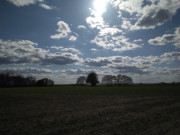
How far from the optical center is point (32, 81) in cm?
14425

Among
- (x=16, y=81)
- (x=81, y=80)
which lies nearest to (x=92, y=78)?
(x=81, y=80)

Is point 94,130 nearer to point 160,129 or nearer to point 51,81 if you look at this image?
point 160,129

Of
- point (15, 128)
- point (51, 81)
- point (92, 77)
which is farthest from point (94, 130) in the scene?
point (51, 81)

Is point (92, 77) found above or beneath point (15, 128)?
above

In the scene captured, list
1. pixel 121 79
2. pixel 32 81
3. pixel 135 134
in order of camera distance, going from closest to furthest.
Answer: pixel 135 134 < pixel 32 81 < pixel 121 79

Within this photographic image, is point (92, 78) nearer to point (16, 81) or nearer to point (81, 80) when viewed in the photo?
point (81, 80)

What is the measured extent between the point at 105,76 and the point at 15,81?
100 m

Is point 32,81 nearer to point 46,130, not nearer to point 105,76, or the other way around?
point 105,76

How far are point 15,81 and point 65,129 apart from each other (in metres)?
142

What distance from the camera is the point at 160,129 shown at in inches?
272

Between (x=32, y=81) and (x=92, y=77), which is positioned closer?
(x=92, y=77)

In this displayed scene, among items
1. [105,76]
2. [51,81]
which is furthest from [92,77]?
[51,81]

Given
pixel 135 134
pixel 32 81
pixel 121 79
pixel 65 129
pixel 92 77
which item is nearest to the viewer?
pixel 135 134

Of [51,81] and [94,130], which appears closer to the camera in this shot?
[94,130]
